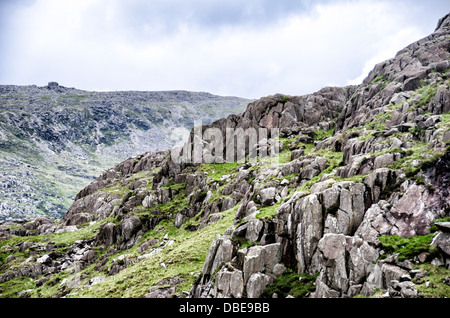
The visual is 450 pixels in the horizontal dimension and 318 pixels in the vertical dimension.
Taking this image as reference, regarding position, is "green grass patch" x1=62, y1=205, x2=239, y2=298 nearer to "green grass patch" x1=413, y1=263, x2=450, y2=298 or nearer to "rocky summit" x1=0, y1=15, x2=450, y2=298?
"rocky summit" x1=0, y1=15, x2=450, y2=298

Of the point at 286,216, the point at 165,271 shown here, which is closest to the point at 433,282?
the point at 286,216

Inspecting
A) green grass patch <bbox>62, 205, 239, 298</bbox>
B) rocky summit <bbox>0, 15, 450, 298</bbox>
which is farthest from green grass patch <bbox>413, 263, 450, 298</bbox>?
green grass patch <bbox>62, 205, 239, 298</bbox>

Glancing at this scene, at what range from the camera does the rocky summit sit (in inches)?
1007

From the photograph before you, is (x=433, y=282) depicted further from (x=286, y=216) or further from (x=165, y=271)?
(x=165, y=271)

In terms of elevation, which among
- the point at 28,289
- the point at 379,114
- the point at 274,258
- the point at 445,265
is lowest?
the point at 28,289

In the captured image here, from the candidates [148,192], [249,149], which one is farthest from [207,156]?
[148,192]

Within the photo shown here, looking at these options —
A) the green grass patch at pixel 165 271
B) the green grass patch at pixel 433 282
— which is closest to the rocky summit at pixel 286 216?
the green grass patch at pixel 433 282

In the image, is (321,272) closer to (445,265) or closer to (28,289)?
(445,265)

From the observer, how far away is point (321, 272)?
2700 centimetres

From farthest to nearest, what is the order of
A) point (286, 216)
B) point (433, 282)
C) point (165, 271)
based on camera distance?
1. point (165, 271)
2. point (286, 216)
3. point (433, 282)

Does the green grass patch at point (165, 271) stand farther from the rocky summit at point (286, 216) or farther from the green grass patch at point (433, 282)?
the green grass patch at point (433, 282)

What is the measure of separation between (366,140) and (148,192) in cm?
7617

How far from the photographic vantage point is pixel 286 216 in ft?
117

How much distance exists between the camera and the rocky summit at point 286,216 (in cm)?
2558
